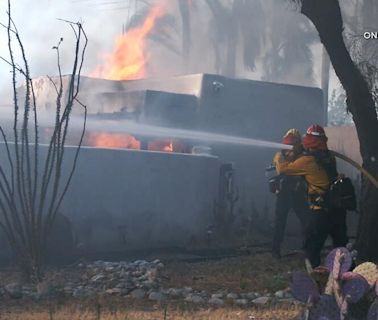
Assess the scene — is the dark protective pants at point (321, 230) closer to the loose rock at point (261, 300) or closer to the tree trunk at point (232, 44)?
the loose rock at point (261, 300)

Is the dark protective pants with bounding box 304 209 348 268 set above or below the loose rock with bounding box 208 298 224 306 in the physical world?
above

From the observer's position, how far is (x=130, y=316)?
5148 mm

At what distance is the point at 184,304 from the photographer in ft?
18.7

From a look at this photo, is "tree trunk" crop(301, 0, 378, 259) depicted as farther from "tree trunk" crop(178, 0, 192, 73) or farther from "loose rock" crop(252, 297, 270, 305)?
"tree trunk" crop(178, 0, 192, 73)

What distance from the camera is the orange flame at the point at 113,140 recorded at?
37.9 ft

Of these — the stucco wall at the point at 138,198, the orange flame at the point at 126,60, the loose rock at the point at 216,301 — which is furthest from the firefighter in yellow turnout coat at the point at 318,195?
the orange flame at the point at 126,60

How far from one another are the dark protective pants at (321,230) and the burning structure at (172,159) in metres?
3.17

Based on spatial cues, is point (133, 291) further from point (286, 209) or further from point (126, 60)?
point (126, 60)

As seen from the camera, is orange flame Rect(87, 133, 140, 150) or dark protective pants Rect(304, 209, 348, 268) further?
orange flame Rect(87, 133, 140, 150)

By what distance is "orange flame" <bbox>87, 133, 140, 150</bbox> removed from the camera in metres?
A: 11.5

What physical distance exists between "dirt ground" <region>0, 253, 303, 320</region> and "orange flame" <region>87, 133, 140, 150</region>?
13.1 ft

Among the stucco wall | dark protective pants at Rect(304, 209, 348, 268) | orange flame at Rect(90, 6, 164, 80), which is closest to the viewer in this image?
dark protective pants at Rect(304, 209, 348, 268)

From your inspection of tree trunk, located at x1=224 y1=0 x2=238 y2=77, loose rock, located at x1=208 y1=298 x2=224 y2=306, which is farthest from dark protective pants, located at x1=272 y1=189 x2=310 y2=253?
tree trunk, located at x1=224 y1=0 x2=238 y2=77

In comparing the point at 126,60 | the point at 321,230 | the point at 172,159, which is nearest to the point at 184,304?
the point at 321,230
